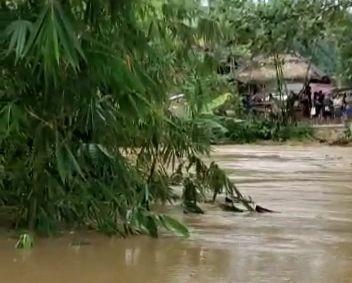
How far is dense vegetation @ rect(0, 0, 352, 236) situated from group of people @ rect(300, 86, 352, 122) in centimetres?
2247

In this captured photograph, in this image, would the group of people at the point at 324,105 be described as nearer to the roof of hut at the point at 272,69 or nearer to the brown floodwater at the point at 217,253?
the roof of hut at the point at 272,69

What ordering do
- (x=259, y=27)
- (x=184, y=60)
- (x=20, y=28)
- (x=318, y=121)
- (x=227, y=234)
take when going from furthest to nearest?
(x=318, y=121) < (x=259, y=27) < (x=184, y=60) < (x=227, y=234) < (x=20, y=28)

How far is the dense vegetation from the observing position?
6.29m

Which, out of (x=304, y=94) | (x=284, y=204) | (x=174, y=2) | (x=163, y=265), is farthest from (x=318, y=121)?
(x=163, y=265)

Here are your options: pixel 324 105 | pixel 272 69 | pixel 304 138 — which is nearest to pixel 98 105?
pixel 304 138

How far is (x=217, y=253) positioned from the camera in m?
6.64

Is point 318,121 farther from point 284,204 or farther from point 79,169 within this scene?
point 79,169

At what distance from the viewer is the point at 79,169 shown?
6.95 metres

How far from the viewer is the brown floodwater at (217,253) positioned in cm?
585

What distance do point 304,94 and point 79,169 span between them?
997 inches

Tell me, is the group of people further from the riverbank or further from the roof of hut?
the riverbank

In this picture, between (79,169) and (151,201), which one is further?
(151,201)

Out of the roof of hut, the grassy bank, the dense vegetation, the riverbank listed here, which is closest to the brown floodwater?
the dense vegetation

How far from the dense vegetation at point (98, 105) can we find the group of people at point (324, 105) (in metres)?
22.5
